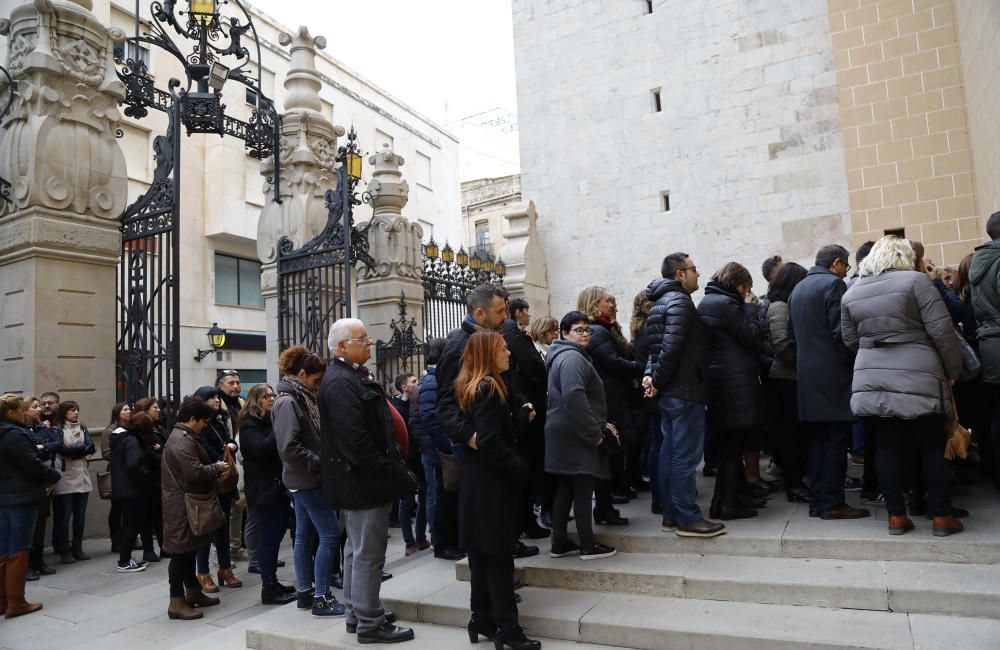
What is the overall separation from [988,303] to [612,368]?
2629 mm

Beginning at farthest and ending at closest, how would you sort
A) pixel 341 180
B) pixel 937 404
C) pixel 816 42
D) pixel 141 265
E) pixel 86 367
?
pixel 816 42, pixel 341 180, pixel 141 265, pixel 86 367, pixel 937 404

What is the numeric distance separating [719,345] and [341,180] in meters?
5.61

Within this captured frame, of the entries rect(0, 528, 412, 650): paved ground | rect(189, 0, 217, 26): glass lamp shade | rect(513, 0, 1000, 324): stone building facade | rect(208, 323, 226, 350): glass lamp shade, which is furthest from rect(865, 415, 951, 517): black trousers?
rect(208, 323, 226, 350): glass lamp shade

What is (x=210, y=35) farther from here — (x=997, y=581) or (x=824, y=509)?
(x=997, y=581)

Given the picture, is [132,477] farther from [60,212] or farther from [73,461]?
[60,212]

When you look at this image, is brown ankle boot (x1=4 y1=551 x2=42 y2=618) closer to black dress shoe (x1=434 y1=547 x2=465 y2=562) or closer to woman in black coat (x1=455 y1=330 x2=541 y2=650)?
black dress shoe (x1=434 y1=547 x2=465 y2=562)

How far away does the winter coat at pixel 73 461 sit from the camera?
262 inches

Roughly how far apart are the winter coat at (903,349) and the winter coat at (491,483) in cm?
238

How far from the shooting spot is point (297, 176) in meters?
10.4

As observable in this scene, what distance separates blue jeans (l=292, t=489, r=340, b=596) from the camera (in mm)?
4828

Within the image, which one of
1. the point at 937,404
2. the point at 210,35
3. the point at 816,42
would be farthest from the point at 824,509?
the point at 210,35

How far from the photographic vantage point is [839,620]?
3660 mm

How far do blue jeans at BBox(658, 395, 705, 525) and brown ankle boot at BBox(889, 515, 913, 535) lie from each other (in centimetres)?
120

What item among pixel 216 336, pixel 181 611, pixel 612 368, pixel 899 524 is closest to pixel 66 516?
pixel 181 611
